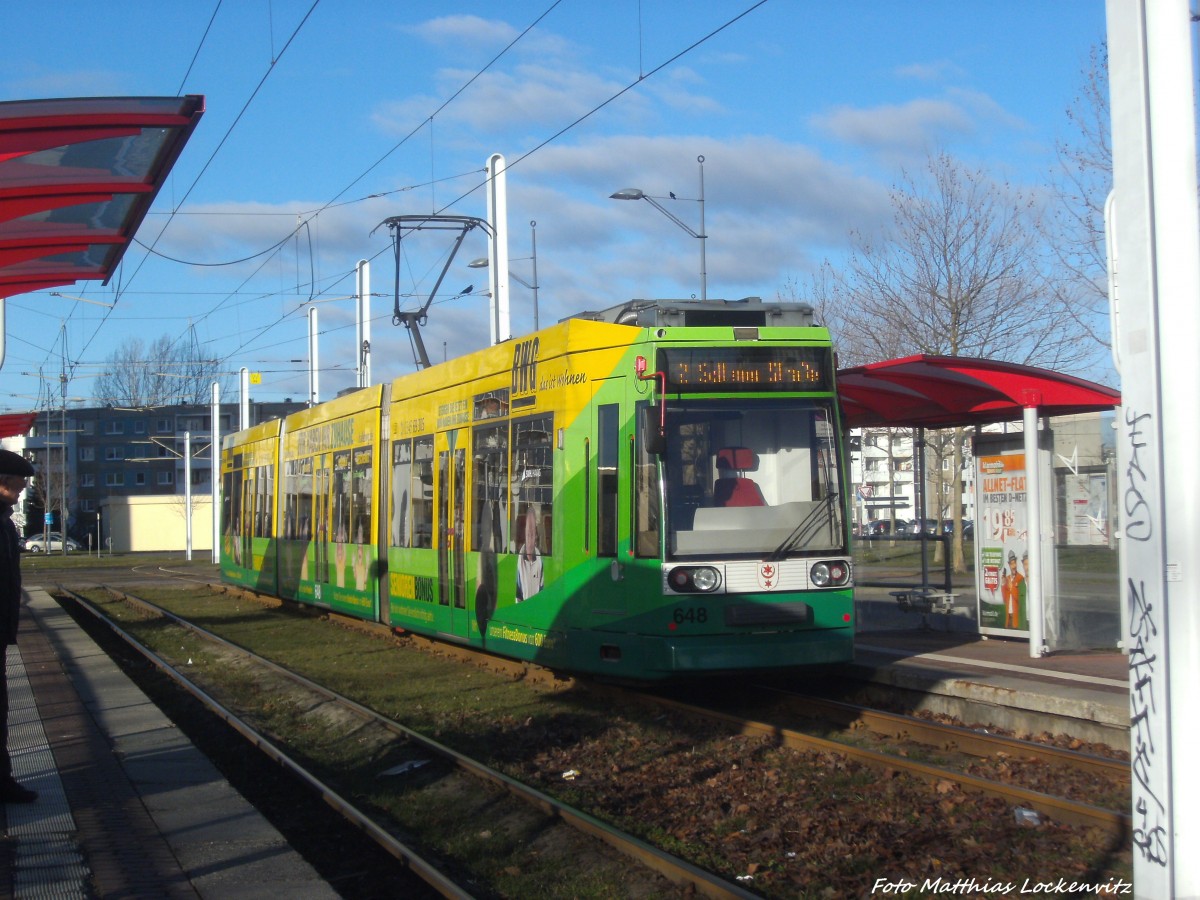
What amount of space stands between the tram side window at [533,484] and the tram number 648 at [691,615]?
1.80m

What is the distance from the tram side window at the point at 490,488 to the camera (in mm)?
12672

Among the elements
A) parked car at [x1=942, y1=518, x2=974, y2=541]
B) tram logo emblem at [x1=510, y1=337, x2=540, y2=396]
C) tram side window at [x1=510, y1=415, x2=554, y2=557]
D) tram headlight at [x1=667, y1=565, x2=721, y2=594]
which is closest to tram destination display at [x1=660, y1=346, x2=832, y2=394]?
tram headlight at [x1=667, y1=565, x2=721, y2=594]

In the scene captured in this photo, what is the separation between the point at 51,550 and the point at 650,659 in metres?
81.1

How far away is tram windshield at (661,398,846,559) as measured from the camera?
10.2 metres

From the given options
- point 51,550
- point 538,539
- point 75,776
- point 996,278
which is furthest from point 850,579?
point 51,550

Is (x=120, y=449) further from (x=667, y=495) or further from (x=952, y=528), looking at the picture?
(x=667, y=495)

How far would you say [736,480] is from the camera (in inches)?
404

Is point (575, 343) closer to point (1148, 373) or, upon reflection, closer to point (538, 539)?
point (538, 539)

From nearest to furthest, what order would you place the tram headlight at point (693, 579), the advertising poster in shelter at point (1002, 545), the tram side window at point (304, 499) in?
1. the tram headlight at point (693, 579)
2. the advertising poster in shelter at point (1002, 545)
3. the tram side window at point (304, 499)

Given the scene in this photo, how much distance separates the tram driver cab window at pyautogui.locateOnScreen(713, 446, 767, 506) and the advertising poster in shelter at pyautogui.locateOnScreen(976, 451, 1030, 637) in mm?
4852

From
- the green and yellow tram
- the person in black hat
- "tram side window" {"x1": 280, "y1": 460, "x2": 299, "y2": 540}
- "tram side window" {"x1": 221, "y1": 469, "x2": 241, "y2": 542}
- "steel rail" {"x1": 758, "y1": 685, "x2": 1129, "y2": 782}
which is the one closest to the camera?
the person in black hat

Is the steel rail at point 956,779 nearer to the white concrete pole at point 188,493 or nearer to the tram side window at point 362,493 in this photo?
the tram side window at point 362,493

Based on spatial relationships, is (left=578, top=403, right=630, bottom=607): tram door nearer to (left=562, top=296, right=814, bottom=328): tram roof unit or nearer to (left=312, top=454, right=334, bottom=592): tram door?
(left=562, top=296, right=814, bottom=328): tram roof unit

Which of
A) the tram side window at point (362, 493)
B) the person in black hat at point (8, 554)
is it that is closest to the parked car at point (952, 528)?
the tram side window at point (362, 493)
